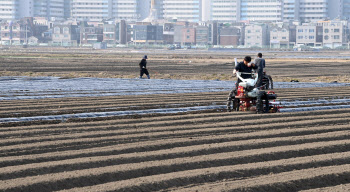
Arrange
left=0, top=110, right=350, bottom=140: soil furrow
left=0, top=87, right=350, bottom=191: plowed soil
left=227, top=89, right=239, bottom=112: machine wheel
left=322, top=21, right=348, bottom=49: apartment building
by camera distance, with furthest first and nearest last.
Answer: left=322, top=21, right=348, bottom=49: apartment building → left=227, top=89, right=239, bottom=112: machine wheel → left=0, top=110, right=350, bottom=140: soil furrow → left=0, top=87, right=350, bottom=191: plowed soil

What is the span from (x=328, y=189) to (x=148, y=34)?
7609 inches

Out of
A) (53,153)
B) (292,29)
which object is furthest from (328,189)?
(292,29)

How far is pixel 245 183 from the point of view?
7934mm

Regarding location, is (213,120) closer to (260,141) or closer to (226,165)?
(260,141)

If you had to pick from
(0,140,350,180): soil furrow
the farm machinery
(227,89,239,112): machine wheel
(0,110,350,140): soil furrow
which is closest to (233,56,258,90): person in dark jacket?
the farm machinery

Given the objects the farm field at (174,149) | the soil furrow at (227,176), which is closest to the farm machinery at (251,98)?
the farm field at (174,149)

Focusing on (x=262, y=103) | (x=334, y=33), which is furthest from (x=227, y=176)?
(x=334, y=33)

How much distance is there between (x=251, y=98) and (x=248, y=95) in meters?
0.31

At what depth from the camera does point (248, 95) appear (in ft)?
48.9

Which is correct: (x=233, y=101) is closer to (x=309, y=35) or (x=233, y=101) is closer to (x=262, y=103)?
(x=262, y=103)

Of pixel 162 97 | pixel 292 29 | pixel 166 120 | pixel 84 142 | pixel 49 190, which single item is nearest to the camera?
pixel 49 190

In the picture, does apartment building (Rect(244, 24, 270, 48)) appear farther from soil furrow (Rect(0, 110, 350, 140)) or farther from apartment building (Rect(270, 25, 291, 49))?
soil furrow (Rect(0, 110, 350, 140))

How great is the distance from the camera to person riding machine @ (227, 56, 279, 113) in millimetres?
14836

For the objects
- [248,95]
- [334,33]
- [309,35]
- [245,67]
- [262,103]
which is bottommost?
[262,103]
